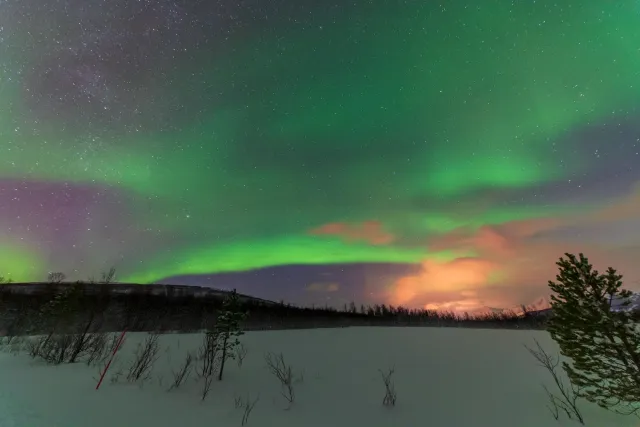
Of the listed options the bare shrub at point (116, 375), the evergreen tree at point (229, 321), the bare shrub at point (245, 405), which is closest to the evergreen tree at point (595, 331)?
the bare shrub at point (245, 405)

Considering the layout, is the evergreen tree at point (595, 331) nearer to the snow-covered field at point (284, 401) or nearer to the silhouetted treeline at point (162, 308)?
the snow-covered field at point (284, 401)

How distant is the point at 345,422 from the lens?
9398 millimetres

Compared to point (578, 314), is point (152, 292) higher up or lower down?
higher up

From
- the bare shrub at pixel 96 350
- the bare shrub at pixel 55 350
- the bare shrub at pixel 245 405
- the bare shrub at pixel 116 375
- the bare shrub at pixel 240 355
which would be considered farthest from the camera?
the bare shrub at pixel 240 355

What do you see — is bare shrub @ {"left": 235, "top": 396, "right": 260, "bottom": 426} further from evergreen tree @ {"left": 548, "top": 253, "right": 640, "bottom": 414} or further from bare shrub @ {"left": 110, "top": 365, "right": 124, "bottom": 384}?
evergreen tree @ {"left": 548, "top": 253, "right": 640, "bottom": 414}

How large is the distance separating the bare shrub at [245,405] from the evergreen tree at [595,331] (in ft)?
35.2

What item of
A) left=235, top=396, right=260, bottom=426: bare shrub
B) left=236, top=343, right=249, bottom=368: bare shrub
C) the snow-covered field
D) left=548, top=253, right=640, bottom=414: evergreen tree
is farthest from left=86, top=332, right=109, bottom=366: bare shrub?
left=548, top=253, right=640, bottom=414: evergreen tree

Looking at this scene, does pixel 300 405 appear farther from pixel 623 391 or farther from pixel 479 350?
pixel 479 350

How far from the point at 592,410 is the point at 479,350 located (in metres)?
18.1

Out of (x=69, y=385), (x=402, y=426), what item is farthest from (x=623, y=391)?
(x=69, y=385)

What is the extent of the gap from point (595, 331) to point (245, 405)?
41.1 ft

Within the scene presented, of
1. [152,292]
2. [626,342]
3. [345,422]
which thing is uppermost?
[152,292]

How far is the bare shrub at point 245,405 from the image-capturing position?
9.20m

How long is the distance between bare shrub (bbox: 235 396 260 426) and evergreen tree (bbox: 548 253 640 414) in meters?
10.7
